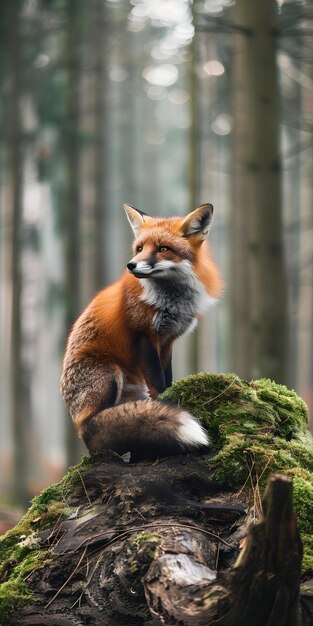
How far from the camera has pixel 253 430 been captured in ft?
16.3

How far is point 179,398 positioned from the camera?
526 centimetres

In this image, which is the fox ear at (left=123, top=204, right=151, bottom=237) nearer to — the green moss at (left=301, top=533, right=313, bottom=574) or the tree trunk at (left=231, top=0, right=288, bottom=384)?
the green moss at (left=301, top=533, right=313, bottom=574)

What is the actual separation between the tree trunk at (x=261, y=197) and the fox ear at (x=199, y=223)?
376cm

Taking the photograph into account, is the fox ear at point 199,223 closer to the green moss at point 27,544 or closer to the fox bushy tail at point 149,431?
the fox bushy tail at point 149,431

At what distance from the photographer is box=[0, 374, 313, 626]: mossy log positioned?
3.25 metres

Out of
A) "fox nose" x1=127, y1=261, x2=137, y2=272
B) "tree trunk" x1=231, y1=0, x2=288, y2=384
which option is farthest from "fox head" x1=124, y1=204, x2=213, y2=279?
"tree trunk" x1=231, y1=0, x2=288, y2=384

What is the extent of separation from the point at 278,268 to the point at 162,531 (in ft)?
19.9

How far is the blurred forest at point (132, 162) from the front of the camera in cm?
972

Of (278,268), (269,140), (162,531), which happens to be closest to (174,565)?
(162,531)

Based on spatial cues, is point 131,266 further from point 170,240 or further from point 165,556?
point 165,556

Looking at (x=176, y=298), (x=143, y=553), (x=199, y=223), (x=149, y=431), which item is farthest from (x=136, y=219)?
(x=143, y=553)

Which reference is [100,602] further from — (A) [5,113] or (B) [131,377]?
(A) [5,113]

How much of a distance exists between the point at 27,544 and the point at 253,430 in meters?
1.61

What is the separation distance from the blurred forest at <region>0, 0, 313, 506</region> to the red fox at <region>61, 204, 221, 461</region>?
3611mm
